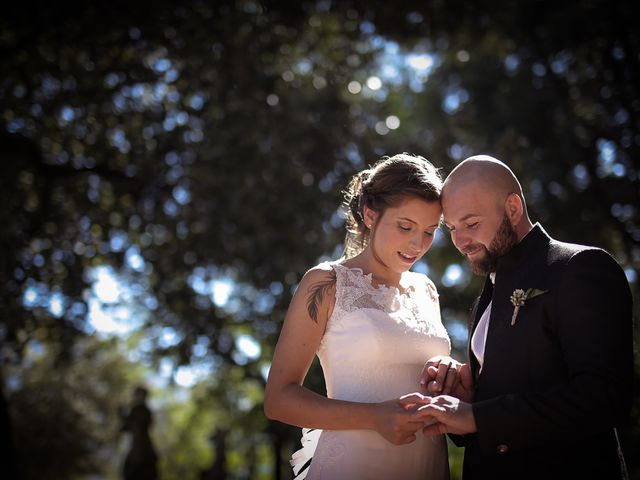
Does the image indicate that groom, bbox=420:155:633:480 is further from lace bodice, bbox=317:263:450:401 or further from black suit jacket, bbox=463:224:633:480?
lace bodice, bbox=317:263:450:401

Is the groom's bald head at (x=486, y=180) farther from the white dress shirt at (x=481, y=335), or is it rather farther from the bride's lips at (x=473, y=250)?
the white dress shirt at (x=481, y=335)

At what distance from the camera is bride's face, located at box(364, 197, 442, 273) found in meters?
3.42

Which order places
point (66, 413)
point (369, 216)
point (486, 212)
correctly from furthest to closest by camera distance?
point (66, 413), point (369, 216), point (486, 212)

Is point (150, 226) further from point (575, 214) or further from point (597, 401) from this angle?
point (597, 401)

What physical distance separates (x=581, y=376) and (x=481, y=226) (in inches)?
33.3

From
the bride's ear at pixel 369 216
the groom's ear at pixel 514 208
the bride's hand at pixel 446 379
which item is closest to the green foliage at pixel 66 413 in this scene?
the bride's ear at pixel 369 216

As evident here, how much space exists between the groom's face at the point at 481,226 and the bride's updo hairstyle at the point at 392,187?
39 cm

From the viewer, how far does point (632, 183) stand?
44.5 ft

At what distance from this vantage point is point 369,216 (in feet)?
11.9

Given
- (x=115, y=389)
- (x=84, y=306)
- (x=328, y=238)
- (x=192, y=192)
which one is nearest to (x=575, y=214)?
(x=328, y=238)

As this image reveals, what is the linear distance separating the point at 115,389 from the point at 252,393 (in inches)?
491

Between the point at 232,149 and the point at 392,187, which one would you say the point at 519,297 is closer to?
the point at 392,187

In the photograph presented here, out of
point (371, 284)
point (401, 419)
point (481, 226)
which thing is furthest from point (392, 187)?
point (401, 419)

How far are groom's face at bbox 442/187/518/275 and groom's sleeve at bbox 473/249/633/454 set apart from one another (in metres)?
0.43
